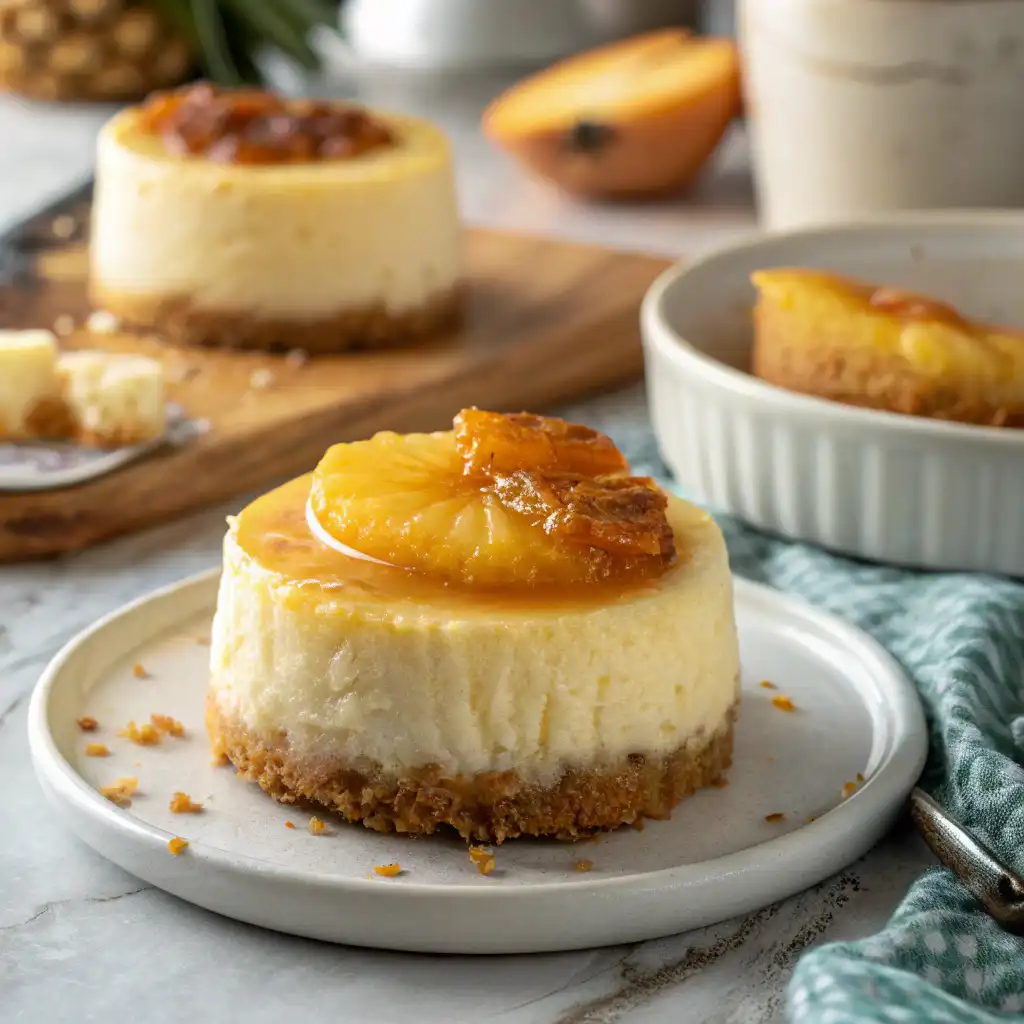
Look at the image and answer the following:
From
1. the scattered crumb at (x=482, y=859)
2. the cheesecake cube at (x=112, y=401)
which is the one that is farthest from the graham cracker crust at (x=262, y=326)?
the scattered crumb at (x=482, y=859)

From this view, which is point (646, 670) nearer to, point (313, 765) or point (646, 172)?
point (313, 765)

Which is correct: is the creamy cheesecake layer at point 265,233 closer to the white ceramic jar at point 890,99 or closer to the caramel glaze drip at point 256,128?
the caramel glaze drip at point 256,128

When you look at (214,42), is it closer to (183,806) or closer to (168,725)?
(168,725)

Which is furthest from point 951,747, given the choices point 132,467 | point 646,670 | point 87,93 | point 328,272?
point 87,93

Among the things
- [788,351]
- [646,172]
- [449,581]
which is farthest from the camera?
[646,172]

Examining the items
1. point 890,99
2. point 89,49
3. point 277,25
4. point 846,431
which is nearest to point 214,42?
point 277,25

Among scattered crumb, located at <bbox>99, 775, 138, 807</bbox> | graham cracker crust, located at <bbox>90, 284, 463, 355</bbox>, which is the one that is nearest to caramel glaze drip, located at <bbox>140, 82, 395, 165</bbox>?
graham cracker crust, located at <bbox>90, 284, 463, 355</bbox>
